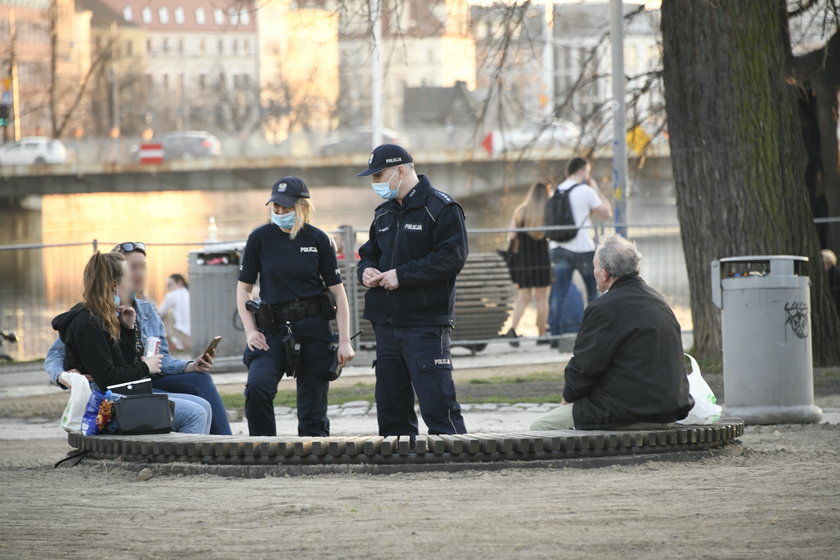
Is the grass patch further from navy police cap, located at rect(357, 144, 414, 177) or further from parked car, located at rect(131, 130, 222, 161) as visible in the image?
parked car, located at rect(131, 130, 222, 161)

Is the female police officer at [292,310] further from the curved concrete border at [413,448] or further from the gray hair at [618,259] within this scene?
the gray hair at [618,259]

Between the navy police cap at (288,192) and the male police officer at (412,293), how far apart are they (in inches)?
23.1

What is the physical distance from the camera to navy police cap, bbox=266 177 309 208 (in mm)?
8492

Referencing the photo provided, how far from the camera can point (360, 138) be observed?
73250 mm

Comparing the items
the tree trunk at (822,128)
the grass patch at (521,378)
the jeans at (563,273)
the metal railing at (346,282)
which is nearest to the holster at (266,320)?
the grass patch at (521,378)

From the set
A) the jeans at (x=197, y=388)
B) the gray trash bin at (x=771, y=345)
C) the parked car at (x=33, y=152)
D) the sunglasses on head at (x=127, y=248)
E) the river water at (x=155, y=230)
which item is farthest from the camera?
the parked car at (x=33, y=152)

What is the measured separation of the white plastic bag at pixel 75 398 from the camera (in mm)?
8055

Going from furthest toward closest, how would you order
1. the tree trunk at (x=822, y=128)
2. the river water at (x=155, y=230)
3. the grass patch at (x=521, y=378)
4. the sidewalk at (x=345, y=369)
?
the river water at (x=155, y=230) < the tree trunk at (x=822, y=128) < the sidewalk at (x=345, y=369) < the grass patch at (x=521, y=378)

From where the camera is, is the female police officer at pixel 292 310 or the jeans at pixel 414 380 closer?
the jeans at pixel 414 380

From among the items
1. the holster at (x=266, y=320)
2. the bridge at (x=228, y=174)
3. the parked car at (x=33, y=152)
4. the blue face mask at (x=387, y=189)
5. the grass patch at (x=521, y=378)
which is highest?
the parked car at (x=33, y=152)

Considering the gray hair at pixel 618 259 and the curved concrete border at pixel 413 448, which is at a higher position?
the gray hair at pixel 618 259

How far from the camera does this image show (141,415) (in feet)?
26.4

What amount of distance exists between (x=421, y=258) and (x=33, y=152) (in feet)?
188

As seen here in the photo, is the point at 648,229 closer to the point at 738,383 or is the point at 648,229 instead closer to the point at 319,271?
the point at 738,383
